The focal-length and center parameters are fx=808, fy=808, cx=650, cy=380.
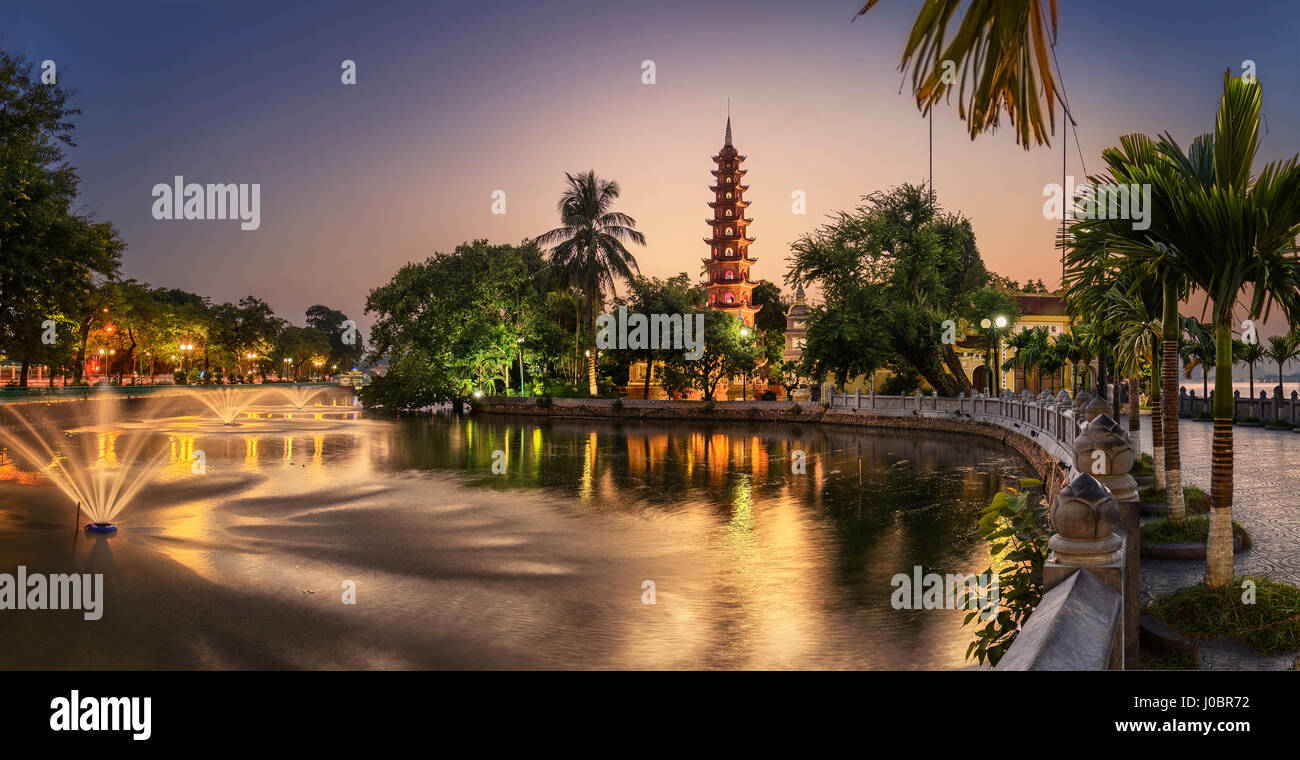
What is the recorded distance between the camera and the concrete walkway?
684 centimetres

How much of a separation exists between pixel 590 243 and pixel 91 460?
37024 mm

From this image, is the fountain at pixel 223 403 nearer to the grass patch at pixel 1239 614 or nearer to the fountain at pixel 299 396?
the fountain at pixel 299 396

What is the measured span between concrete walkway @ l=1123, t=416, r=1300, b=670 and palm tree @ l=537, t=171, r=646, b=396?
38.7m

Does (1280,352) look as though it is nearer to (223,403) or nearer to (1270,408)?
(1270,408)

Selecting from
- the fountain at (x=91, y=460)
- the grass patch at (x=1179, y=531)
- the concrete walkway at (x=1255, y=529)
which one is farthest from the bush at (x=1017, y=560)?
the fountain at (x=91, y=460)

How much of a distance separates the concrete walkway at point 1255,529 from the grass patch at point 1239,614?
0.16 m

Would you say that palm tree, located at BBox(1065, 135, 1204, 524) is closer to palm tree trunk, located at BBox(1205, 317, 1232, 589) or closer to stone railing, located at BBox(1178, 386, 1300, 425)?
palm tree trunk, located at BBox(1205, 317, 1232, 589)

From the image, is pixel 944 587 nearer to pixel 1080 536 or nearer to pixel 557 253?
pixel 1080 536

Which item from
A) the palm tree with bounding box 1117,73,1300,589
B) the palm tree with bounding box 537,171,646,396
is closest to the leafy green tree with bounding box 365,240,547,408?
the palm tree with bounding box 537,171,646,396

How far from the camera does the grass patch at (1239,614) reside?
695cm

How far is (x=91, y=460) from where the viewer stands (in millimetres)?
26250

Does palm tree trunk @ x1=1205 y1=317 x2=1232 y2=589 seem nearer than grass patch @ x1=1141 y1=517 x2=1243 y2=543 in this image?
Yes

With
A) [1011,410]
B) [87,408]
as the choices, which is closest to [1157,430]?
[1011,410]
